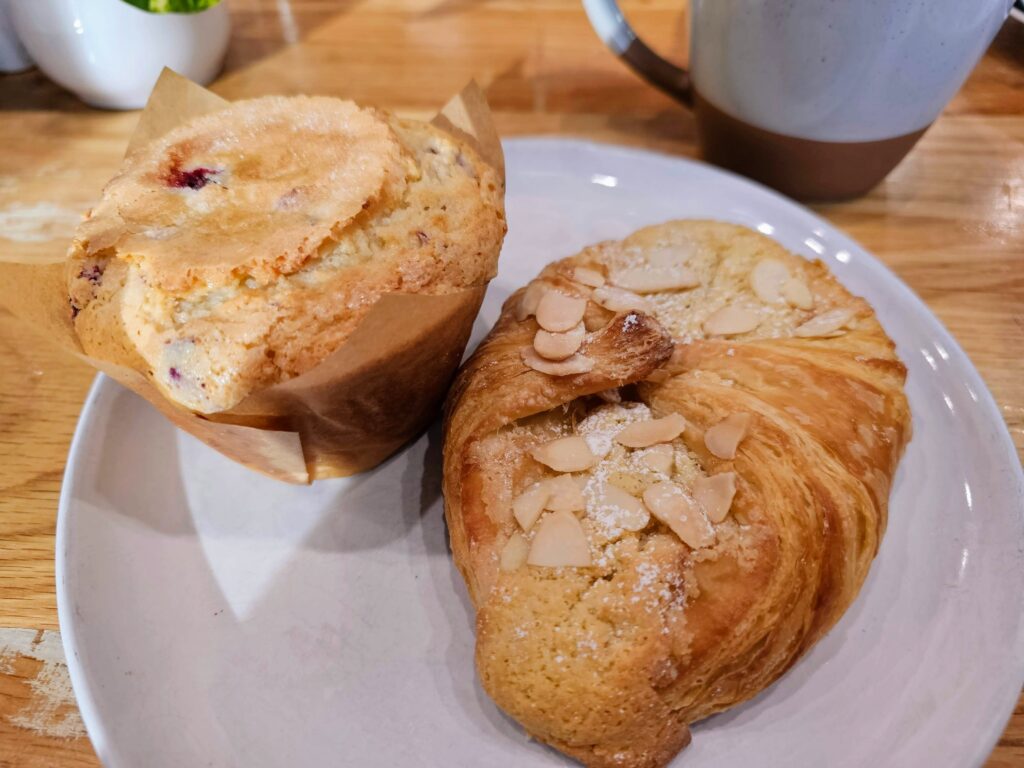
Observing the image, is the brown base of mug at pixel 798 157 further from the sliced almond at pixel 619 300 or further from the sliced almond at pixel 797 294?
the sliced almond at pixel 619 300

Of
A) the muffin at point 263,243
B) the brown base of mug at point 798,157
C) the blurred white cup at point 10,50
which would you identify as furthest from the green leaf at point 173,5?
the brown base of mug at point 798,157

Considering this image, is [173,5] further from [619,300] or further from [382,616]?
[382,616]

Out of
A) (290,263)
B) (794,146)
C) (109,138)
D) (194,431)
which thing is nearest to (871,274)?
(794,146)

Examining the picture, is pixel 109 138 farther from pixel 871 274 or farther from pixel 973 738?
pixel 973 738

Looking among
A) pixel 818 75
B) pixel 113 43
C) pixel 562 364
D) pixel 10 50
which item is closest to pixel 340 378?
pixel 562 364

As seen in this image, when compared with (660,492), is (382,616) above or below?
below

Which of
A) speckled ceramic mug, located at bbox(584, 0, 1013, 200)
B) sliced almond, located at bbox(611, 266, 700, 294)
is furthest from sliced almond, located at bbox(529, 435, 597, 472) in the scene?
speckled ceramic mug, located at bbox(584, 0, 1013, 200)
